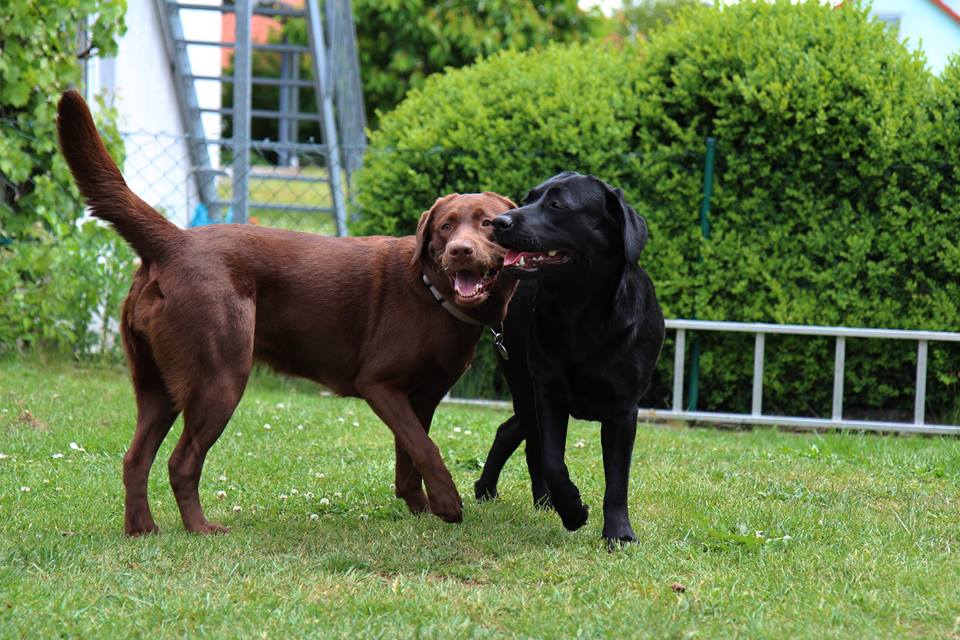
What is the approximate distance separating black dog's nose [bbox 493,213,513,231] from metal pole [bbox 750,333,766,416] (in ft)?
14.0

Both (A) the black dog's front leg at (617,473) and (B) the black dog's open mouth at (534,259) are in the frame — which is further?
(A) the black dog's front leg at (617,473)

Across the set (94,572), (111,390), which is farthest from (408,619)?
(111,390)

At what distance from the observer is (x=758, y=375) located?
8.00 m

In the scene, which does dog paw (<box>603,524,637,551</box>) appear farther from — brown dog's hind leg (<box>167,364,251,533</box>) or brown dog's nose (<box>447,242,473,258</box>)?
brown dog's hind leg (<box>167,364,251,533</box>)

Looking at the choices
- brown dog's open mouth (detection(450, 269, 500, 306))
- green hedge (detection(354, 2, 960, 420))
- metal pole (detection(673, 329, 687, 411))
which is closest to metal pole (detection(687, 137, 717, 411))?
green hedge (detection(354, 2, 960, 420))

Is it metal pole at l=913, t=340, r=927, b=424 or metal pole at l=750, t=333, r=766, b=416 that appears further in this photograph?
metal pole at l=750, t=333, r=766, b=416

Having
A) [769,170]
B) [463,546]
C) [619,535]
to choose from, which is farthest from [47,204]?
[619,535]

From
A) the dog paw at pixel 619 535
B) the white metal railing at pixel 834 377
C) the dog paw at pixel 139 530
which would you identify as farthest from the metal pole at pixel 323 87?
the dog paw at pixel 619 535

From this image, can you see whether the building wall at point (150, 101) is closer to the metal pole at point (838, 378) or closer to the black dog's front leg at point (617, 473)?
the metal pole at point (838, 378)

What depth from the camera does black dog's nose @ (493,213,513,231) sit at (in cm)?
409

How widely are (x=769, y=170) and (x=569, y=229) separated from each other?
13.9ft

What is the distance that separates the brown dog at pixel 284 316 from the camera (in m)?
4.23

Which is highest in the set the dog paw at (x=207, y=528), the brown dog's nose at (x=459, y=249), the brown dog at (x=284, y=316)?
the brown dog's nose at (x=459, y=249)

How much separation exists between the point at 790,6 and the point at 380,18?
1467 cm
